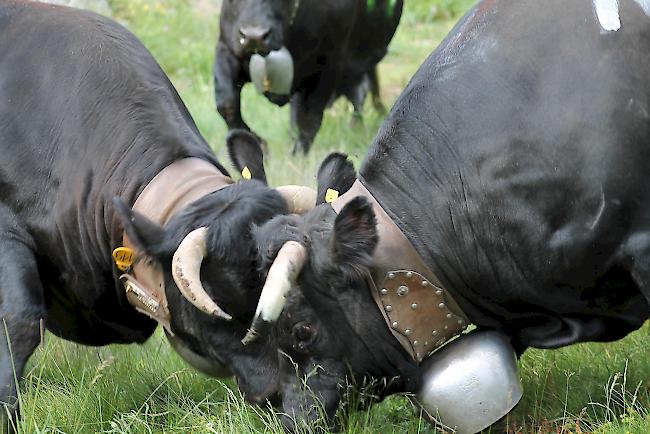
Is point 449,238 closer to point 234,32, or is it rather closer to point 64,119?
point 64,119

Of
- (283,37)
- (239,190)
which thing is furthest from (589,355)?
(283,37)

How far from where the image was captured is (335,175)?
4.72 meters

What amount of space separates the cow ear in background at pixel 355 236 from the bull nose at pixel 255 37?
176 inches

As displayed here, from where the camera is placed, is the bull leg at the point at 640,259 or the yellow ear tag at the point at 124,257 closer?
the bull leg at the point at 640,259

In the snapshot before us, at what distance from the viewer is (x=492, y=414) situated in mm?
4453

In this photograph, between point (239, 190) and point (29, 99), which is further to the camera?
point (29, 99)

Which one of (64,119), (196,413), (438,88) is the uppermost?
(438,88)

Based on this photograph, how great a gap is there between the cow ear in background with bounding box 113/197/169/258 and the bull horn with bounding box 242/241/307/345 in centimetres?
43

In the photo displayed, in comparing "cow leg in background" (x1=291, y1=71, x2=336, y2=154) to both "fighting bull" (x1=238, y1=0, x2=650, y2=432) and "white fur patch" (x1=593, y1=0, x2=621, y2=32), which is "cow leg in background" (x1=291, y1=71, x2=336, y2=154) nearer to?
"fighting bull" (x1=238, y1=0, x2=650, y2=432)

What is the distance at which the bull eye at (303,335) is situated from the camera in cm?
438

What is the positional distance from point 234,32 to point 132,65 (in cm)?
367

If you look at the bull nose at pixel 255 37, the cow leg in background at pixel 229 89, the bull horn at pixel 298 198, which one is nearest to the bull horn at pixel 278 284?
the bull horn at pixel 298 198

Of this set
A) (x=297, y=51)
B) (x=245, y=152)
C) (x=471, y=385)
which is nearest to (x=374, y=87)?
(x=297, y=51)

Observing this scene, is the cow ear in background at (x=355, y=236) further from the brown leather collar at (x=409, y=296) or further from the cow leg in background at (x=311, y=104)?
the cow leg in background at (x=311, y=104)
